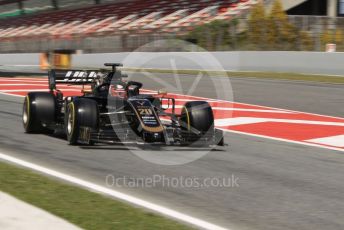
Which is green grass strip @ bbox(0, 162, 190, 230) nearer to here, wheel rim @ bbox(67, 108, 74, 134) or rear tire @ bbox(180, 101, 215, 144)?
wheel rim @ bbox(67, 108, 74, 134)

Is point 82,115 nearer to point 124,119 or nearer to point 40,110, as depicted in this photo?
point 124,119

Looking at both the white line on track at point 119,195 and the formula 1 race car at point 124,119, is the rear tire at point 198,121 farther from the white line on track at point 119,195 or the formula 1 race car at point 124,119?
the white line on track at point 119,195

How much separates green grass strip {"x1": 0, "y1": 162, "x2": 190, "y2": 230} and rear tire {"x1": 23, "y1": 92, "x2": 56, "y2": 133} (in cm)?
283

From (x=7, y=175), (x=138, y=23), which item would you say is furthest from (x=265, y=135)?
(x=138, y=23)

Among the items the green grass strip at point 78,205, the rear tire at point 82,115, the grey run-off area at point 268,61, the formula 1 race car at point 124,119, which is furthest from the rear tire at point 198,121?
the grey run-off area at point 268,61

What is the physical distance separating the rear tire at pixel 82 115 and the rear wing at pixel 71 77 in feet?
5.16

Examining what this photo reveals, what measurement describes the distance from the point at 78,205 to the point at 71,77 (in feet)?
16.1

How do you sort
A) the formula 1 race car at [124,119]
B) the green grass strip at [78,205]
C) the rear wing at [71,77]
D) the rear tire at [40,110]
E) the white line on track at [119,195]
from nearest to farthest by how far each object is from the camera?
the green grass strip at [78,205], the white line on track at [119,195], the formula 1 race car at [124,119], the rear tire at [40,110], the rear wing at [71,77]

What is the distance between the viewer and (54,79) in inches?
387

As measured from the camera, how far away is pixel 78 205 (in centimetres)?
523

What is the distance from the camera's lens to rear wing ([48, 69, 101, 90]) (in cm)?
977

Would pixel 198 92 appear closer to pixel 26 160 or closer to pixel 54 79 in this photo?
pixel 54 79

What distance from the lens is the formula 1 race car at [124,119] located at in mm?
8000

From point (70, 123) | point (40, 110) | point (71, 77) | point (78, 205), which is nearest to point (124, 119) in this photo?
point (70, 123)
